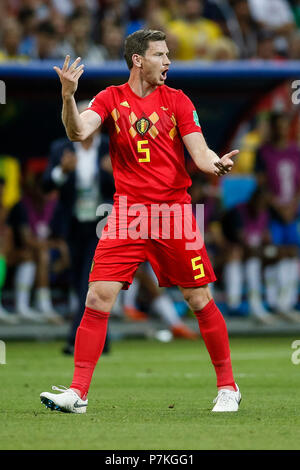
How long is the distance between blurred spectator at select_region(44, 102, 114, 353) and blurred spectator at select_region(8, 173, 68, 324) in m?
2.88

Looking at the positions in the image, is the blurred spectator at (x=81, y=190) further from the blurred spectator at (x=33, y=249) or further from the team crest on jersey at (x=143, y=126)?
the team crest on jersey at (x=143, y=126)

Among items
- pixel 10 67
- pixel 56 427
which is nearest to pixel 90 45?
pixel 10 67

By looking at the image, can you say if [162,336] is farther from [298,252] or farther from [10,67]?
[10,67]

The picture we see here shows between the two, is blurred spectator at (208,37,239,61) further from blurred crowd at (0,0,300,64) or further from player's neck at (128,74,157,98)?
player's neck at (128,74,157,98)

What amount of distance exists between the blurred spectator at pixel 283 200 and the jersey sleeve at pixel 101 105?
316 inches

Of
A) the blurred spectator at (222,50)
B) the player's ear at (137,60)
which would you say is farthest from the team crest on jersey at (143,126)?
the blurred spectator at (222,50)

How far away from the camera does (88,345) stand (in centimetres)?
657

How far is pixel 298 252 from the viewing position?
15.1m

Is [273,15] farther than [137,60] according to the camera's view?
Yes

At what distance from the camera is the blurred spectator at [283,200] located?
47.9 feet

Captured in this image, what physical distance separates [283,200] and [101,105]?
839cm

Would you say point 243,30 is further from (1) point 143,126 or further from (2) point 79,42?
(1) point 143,126

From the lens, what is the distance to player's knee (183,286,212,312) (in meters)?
6.63

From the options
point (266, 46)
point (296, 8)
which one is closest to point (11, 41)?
point (266, 46)
